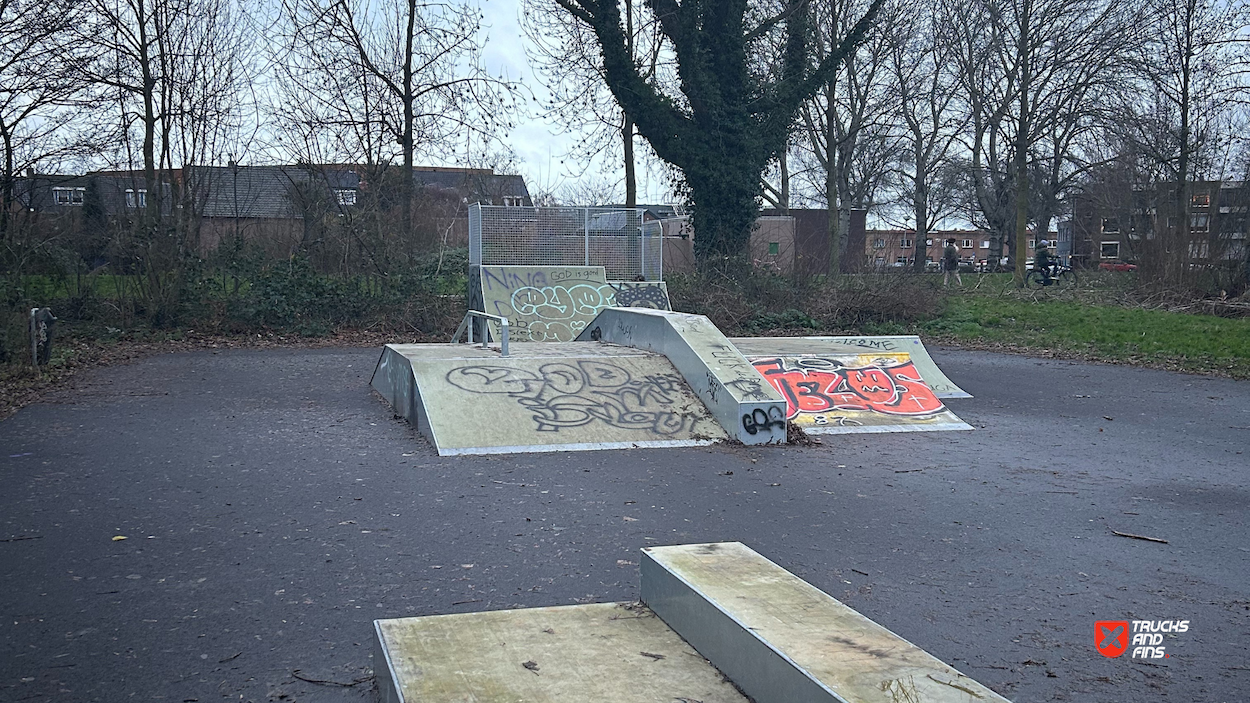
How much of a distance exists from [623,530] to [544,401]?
3.28 m

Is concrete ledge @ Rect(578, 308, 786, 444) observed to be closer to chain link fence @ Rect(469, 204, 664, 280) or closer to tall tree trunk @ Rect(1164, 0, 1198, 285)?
chain link fence @ Rect(469, 204, 664, 280)

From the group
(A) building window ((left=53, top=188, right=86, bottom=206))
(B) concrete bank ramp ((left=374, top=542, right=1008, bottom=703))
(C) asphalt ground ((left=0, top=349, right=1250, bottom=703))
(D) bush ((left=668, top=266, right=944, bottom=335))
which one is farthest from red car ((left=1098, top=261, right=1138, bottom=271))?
(A) building window ((left=53, top=188, right=86, bottom=206))

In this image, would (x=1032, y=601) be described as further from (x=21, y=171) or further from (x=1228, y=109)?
(x=1228, y=109)

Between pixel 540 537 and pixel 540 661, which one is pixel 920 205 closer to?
pixel 540 537

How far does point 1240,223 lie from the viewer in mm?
20594

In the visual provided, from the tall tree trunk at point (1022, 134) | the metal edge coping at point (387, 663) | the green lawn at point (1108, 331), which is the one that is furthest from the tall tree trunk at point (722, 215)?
the metal edge coping at point (387, 663)

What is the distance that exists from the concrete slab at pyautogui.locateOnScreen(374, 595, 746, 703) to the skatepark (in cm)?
2

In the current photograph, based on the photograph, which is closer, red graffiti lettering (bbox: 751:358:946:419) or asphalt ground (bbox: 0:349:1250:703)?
asphalt ground (bbox: 0:349:1250:703)

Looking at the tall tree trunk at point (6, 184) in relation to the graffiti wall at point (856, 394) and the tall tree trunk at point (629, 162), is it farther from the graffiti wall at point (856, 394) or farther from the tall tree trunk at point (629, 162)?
the tall tree trunk at point (629, 162)

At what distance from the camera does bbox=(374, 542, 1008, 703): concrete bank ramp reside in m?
2.57

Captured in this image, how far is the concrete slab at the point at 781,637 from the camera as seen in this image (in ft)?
8.13

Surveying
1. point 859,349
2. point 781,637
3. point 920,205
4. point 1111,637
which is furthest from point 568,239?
point 920,205

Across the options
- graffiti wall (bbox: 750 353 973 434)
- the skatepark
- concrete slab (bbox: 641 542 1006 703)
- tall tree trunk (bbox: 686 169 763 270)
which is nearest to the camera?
concrete slab (bbox: 641 542 1006 703)

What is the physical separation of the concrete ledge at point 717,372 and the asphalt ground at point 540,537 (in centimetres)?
33
